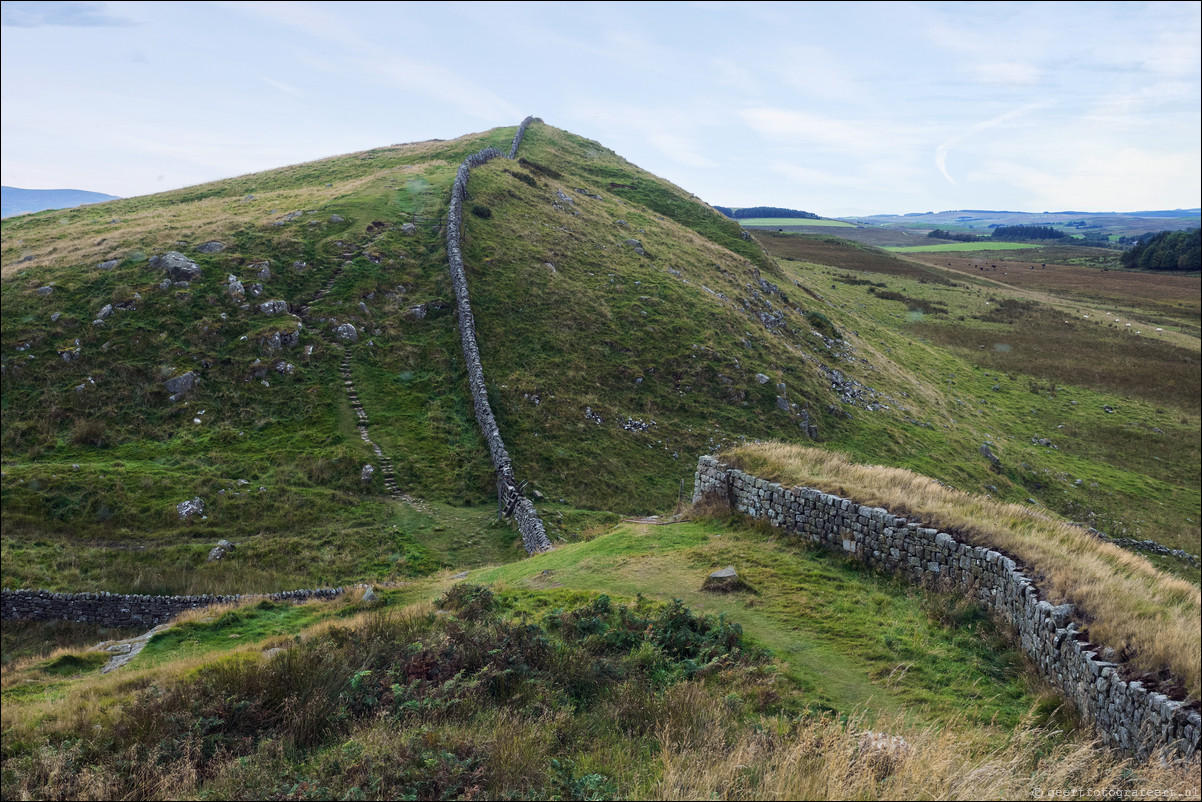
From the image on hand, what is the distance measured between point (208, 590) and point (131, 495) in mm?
6668

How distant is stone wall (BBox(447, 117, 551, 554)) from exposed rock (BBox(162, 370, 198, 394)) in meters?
12.7

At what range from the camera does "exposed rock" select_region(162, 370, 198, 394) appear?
91.4 feet

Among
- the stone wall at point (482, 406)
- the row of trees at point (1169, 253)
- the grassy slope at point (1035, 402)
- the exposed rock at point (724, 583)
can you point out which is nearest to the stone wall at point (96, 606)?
the stone wall at point (482, 406)

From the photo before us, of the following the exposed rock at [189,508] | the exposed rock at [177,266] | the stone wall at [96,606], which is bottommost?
the stone wall at [96,606]

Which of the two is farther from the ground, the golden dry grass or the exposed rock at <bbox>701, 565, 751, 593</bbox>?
the golden dry grass

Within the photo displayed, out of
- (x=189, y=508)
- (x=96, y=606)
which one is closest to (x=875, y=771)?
(x=96, y=606)

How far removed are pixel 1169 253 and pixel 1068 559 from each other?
173296 millimetres

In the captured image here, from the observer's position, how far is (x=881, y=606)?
37.9ft

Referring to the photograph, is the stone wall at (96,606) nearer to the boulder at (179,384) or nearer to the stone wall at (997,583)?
the boulder at (179,384)

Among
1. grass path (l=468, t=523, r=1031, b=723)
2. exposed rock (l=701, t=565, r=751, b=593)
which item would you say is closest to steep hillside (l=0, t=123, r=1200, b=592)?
grass path (l=468, t=523, r=1031, b=723)

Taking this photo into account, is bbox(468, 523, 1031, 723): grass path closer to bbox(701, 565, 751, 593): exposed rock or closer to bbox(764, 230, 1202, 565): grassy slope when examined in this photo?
bbox(701, 565, 751, 593): exposed rock

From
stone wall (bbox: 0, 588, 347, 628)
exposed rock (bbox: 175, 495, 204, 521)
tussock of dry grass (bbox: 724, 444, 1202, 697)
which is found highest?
tussock of dry grass (bbox: 724, 444, 1202, 697)

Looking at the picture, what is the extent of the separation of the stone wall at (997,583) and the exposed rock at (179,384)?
24.3 m

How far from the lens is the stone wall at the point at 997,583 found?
7.04 m
